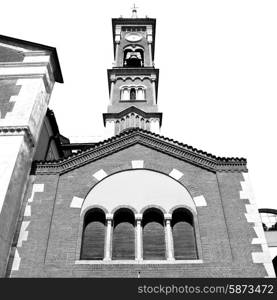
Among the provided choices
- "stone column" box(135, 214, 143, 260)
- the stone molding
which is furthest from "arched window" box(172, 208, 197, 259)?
the stone molding

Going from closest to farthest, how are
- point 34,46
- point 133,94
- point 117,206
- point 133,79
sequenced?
1. point 117,206
2. point 34,46
3. point 133,94
4. point 133,79

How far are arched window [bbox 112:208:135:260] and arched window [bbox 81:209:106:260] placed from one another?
1.55 feet

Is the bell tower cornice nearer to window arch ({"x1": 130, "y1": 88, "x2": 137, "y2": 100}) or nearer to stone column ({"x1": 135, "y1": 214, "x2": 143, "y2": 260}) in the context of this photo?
window arch ({"x1": 130, "y1": 88, "x2": 137, "y2": 100})

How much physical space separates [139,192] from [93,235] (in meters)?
2.38

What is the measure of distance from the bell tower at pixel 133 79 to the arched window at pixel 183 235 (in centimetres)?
1380

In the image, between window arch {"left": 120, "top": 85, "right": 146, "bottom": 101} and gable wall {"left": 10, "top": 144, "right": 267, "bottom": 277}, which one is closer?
gable wall {"left": 10, "top": 144, "right": 267, "bottom": 277}

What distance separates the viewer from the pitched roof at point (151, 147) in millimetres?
13969

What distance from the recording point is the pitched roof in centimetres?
1397

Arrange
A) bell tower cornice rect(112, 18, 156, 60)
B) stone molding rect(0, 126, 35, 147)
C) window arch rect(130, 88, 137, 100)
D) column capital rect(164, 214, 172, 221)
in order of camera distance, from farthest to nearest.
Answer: bell tower cornice rect(112, 18, 156, 60) < window arch rect(130, 88, 137, 100) < stone molding rect(0, 126, 35, 147) < column capital rect(164, 214, 172, 221)

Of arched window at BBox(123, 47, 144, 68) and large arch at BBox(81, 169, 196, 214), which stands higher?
arched window at BBox(123, 47, 144, 68)

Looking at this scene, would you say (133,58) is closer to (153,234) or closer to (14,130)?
(14,130)

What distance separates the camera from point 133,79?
3011 cm

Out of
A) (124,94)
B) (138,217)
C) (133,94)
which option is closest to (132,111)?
(124,94)
